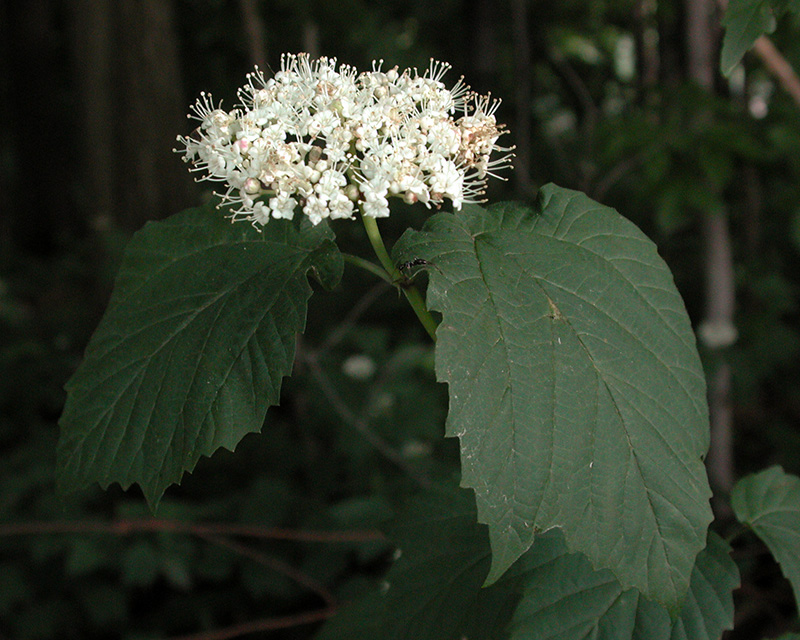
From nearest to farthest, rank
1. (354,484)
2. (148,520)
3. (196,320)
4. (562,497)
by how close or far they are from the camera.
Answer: (562,497) → (196,320) → (148,520) → (354,484)

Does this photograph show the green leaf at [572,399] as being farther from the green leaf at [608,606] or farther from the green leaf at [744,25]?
the green leaf at [744,25]

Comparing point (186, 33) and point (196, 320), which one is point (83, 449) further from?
point (186, 33)

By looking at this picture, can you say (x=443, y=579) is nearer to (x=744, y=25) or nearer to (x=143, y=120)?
(x=744, y=25)

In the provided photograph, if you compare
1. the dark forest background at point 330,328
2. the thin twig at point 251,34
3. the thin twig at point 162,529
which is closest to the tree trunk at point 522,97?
the dark forest background at point 330,328

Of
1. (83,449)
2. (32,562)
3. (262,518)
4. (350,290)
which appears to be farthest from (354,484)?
(83,449)

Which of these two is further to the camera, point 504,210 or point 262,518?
point 262,518

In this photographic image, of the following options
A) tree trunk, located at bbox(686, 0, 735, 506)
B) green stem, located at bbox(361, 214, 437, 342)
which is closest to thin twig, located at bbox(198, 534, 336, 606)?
tree trunk, located at bbox(686, 0, 735, 506)

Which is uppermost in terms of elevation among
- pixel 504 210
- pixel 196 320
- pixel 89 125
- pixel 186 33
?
pixel 186 33
